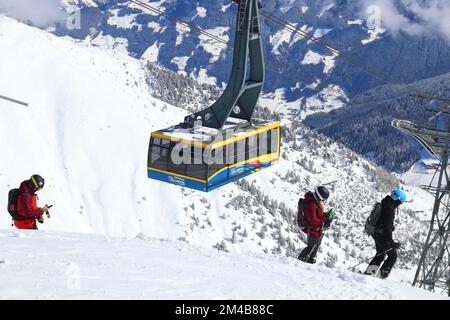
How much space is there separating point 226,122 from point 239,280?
13321mm

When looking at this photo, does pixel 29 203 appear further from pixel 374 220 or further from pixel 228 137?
pixel 228 137

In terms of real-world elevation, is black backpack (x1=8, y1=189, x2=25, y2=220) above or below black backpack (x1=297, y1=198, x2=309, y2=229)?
below

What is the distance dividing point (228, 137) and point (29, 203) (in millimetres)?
8528

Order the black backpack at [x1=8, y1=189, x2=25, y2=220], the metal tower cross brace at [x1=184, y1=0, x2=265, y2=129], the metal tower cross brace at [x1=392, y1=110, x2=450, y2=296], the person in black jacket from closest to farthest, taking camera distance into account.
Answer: the person in black jacket → the black backpack at [x1=8, y1=189, x2=25, y2=220] → the metal tower cross brace at [x1=392, y1=110, x2=450, y2=296] → the metal tower cross brace at [x1=184, y1=0, x2=265, y2=129]

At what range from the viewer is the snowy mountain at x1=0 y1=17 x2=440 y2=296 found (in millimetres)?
66312

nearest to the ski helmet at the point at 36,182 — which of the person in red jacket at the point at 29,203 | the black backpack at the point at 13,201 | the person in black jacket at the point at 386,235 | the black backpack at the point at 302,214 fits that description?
the person in red jacket at the point at 29,203

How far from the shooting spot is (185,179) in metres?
22.2

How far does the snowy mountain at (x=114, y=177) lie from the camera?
2611 inches

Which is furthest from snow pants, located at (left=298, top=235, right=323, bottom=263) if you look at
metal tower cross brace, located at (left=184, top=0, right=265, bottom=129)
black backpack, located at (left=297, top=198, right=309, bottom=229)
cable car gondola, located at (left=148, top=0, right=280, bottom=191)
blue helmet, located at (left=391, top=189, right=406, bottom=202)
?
metal tower cross brace, located at (left=184, top=0, right=265, bottom=129)

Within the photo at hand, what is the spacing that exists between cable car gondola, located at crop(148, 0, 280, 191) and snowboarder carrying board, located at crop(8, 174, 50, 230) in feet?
24.7

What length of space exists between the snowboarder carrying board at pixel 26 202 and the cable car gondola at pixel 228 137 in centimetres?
752

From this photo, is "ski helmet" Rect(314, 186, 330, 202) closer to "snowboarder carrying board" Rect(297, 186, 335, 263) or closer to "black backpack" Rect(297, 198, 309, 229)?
"snowboarder carrying board" Rect(297, 186, 335, 263)

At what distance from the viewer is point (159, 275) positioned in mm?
10234

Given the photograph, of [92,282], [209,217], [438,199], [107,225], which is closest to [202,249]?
[92,282]
